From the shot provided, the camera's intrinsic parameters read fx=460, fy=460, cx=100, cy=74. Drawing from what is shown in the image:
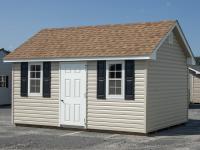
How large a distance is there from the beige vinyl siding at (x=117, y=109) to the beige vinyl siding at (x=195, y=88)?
66.8 feet

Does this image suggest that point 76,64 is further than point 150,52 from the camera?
Yes

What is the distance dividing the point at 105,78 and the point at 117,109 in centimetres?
117

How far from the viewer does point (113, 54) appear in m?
15.7

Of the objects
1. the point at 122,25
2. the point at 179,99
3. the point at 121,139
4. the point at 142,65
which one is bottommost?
the point at 121,139

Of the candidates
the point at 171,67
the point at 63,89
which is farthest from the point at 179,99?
the point at 63,89

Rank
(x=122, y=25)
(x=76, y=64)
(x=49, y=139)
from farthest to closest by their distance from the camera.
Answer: (x=122, y=25) → (x=76, y=64) → (x=49, y=139)

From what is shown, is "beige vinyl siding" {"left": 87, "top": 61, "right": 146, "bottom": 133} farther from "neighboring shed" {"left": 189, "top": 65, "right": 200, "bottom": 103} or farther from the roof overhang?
"neighboring shed" {"left": 189, "top": 65, "right": 200, "bottom": 103}

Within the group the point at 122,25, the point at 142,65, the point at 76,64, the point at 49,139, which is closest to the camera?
the point at 49,139

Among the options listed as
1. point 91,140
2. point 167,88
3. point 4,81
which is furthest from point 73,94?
point 4,81

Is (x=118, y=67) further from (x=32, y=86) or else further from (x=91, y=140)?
(x=32, y=86)

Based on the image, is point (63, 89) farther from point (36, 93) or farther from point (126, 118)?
point (126, 118)

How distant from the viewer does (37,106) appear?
17.6 m

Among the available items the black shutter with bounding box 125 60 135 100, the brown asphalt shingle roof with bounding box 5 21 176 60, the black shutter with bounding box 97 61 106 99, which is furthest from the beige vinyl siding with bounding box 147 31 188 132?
the black shutter with bounding box 97 61 106 99

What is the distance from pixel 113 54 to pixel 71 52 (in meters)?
1.95
